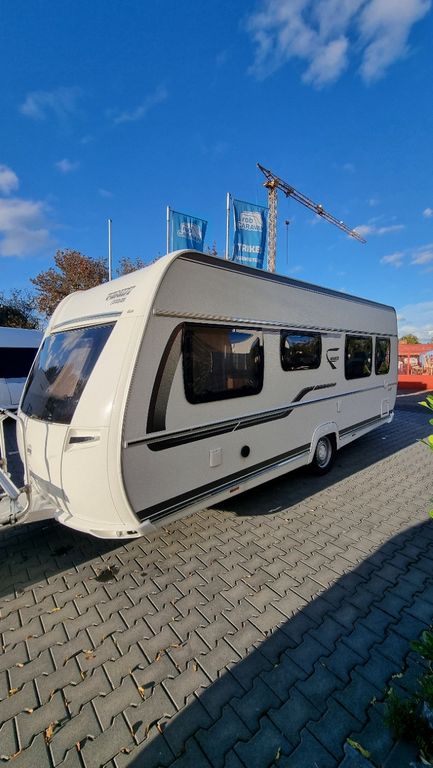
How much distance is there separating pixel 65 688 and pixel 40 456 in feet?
5.73

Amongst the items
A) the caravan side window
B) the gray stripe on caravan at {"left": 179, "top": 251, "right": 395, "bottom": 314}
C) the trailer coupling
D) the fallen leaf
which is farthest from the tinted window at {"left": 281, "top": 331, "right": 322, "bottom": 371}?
the fallen leaf

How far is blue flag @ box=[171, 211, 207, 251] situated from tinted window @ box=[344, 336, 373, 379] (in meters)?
7.80

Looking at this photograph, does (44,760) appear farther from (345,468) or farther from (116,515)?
(345,468)

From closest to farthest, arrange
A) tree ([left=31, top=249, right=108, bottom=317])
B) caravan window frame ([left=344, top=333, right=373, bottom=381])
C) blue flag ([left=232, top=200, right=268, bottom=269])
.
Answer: caravan window frame ([left=344, top=333, right=373, bottom=381]) → blue flag ([left=232, top=200, right=268, bottom=269]) → tree ([left=31, top=249, right=108, bottom=317])

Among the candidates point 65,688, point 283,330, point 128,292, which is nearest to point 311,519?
point 283,330

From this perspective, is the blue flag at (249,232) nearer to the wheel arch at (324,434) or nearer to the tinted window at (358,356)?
the tinted window at (358,356)

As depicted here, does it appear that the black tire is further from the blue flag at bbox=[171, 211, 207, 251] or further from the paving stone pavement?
the blue flag at bbox=[171, 211, 207, 251]

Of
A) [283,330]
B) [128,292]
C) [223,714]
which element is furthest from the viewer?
[283,330]

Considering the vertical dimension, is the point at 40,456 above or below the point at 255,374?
below

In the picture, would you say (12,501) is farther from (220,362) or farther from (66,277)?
(66,277)

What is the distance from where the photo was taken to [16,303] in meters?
23.7

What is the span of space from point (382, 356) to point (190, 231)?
8524 mm

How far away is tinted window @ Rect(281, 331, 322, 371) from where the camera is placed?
14.2ft

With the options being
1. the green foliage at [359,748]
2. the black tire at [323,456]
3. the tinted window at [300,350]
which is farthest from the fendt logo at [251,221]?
the green foliage at [359,748]
